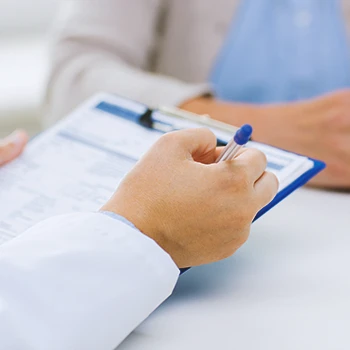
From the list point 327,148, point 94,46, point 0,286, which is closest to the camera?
point 0,286

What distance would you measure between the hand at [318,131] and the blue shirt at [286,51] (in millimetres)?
276

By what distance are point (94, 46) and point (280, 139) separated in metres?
0.43

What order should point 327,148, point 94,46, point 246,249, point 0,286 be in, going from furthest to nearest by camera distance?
point 94,46
point 327,148
point 246,249
point 0,286

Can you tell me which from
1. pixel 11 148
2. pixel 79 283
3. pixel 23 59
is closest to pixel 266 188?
pixel 79 283

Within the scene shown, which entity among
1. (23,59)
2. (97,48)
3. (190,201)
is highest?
(190,201)

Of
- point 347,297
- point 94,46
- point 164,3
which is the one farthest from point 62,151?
point 164,3

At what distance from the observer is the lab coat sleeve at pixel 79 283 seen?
0.43m

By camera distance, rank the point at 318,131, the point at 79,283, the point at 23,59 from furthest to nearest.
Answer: the point at 23,59, the point at 318,131, the point at 79,283

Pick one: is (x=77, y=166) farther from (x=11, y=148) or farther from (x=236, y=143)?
(x=236, y=143)

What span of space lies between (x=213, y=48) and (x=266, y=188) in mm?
684

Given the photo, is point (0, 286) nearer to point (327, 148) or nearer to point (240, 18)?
point (327, 148)

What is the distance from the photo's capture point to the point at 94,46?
3.68ft

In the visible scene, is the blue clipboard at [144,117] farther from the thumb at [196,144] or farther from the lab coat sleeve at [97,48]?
the lab coat sleeve at [97,48]

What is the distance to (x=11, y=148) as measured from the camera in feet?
2.21
